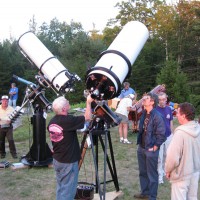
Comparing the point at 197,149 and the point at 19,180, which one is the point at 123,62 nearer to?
the point at 197,149

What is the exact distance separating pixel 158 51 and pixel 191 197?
3254 centimetres

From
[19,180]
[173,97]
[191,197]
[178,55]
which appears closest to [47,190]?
[19,180]

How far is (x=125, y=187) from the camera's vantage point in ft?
19.0

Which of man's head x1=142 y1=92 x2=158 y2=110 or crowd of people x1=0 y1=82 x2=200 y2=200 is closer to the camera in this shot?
crowd of people x1=0 y1=82 x2=200 y2=200

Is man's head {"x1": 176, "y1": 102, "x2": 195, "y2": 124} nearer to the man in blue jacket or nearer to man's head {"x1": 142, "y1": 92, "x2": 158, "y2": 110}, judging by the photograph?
the man in blue jacket

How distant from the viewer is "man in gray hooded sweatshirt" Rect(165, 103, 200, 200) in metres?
3.57

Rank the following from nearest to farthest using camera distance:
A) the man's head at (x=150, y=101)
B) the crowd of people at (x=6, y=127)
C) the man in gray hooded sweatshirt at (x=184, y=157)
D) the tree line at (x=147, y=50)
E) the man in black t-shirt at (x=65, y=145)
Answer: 1. the man in gray hooded sweatshirt at (x=184, y=157)
2. the man in black t-shirt at (x=65, y=145)
3. the man's head at (x=150, y=101)
4. the crowd of people at (x=6, y=127)
5. the tree line at (x=147, y=50)

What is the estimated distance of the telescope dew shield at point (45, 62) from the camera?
18.7ft

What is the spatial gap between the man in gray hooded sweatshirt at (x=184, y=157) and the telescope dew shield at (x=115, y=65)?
98 cm

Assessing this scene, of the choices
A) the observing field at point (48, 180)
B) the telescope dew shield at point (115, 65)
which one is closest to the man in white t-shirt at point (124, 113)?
the observing field at point (48, 180)

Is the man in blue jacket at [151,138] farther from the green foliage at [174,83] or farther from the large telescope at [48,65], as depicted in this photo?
the green foliage at [174,83]

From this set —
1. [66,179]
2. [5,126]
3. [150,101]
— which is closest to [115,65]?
[150,101]

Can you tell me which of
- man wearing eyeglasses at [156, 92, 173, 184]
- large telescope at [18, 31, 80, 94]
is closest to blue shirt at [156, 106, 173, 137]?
man wearing eyeglasses at [156, 92, 173, 184]

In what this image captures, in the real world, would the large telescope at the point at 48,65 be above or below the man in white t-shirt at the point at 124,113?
above
